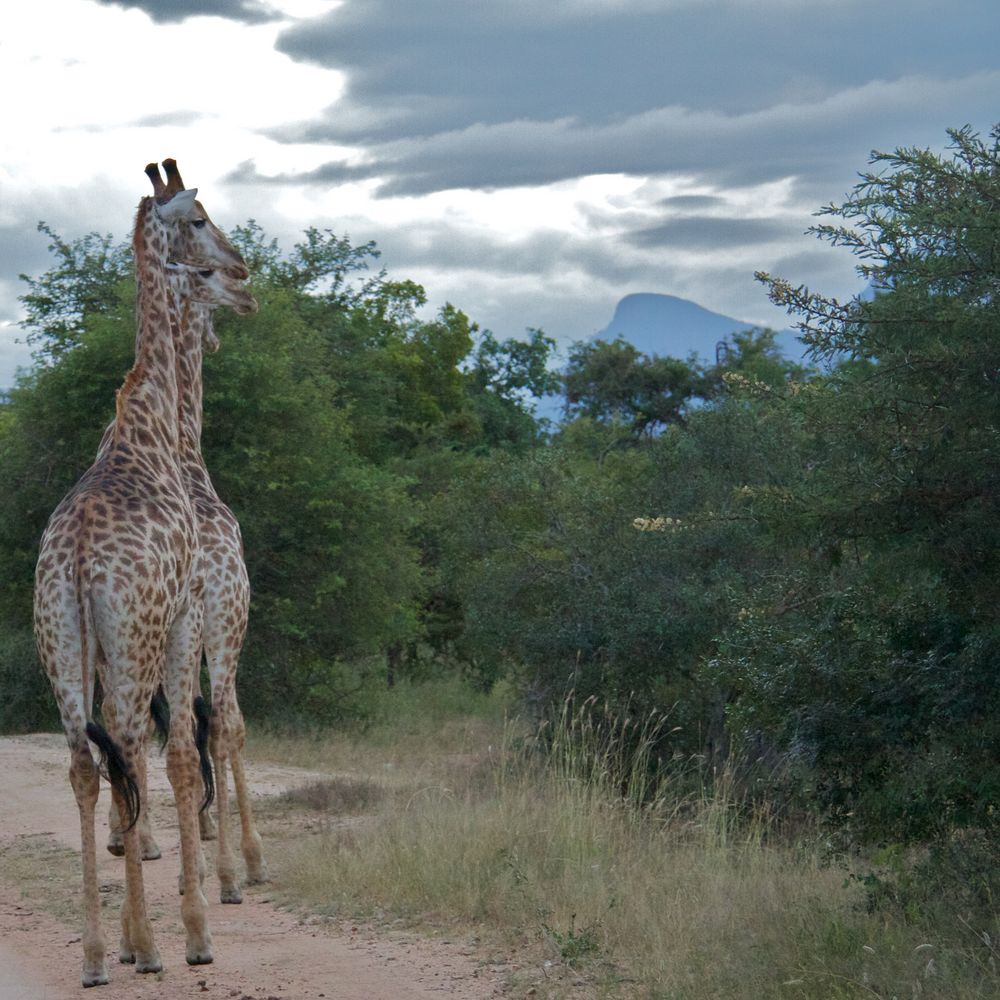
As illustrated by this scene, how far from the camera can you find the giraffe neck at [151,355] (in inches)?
284

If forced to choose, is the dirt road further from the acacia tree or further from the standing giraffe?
the acacia tree

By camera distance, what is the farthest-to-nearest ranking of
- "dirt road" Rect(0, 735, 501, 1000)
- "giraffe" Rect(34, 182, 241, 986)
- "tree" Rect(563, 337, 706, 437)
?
"tree" Rect(563, 337, 706, 437) < "giraffe" Rect(34, 182, 241, 986) < "dirt road" Rect(0, 735, 501, 1000)

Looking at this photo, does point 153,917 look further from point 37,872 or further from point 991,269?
point 991,269

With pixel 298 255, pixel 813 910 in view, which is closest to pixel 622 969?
pixel 813 910

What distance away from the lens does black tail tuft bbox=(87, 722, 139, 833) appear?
596cm

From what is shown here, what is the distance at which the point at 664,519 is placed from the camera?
7031mm

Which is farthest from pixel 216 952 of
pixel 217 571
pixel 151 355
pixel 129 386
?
pixel 151 355

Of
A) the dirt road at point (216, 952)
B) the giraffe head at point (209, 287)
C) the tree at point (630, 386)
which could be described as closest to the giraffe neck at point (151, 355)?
the giraffe head at point (209, 287)

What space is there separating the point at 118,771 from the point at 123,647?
547 mm

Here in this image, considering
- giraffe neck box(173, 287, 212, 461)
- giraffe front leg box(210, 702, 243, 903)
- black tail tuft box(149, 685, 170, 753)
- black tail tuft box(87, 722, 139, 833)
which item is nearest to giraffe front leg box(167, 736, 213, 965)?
black tail tuft box(87, 722, 139, 833)

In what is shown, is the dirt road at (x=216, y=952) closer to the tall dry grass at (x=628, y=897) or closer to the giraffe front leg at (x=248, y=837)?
the giraffe front leg at (x=248, y=837)

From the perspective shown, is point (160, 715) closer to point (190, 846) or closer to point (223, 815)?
point (223, 815)

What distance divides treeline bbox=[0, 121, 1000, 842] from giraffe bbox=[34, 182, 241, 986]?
8.25 feet

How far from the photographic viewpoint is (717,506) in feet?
44.6
